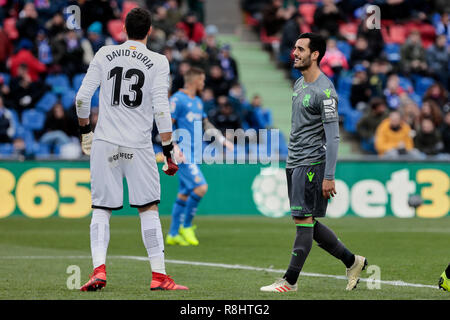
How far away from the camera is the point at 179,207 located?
1429 centimetres

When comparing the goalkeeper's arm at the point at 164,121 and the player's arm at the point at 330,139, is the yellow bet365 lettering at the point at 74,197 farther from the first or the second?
the player's arm at the point at 330,139

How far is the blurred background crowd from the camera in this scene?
69.1 feet

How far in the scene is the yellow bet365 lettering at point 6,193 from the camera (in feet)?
61.3

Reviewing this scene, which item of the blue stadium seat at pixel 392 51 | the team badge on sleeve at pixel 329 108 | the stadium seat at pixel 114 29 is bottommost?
the team badge on sleeve at pixel 329 108

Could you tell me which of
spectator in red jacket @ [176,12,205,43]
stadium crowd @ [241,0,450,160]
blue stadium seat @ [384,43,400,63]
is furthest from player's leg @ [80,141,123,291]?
blue stadium seat @ [384,43,400,63]

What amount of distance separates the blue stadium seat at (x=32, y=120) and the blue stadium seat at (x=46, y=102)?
32 centimetres

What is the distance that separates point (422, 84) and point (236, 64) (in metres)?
5.27

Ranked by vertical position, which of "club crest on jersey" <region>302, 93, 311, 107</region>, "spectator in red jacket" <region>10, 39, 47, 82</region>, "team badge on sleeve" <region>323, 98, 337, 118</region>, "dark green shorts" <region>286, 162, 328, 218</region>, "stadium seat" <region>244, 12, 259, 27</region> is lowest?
"dark green shorts" <region>286, 162, 328, 218</region>

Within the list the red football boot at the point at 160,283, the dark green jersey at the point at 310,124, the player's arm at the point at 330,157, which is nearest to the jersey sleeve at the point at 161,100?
the dark green jersey at the point at 310,124

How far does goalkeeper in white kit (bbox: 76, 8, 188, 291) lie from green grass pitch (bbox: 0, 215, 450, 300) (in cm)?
76

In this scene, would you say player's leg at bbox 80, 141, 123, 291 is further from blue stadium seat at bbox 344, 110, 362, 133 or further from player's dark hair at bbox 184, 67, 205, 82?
blue stadium seat at bbox 344, 110, 362, 133

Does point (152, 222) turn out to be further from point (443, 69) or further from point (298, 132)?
point (443, 69)

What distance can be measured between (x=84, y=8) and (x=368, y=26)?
759 cm

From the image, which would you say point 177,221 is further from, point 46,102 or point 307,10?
point 307,10
